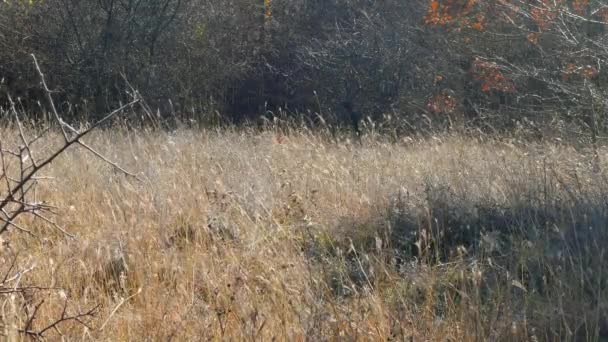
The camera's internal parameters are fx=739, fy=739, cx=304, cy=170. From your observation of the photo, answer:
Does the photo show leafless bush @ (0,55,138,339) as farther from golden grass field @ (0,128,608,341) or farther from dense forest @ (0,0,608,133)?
dense forest @ (0,0,608,133)

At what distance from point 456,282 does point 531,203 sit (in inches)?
36.7

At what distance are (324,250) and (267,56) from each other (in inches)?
498

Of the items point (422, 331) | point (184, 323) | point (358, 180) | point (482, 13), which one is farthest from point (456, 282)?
point (482, 13)

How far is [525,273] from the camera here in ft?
10.5

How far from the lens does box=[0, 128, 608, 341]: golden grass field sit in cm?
268

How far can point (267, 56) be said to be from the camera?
15836 mm

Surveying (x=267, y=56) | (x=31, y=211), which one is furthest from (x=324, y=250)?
(x=267, y=56)

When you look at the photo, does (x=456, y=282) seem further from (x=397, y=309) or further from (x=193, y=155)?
(x=193, y=155)

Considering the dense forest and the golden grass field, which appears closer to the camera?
the golden grass field

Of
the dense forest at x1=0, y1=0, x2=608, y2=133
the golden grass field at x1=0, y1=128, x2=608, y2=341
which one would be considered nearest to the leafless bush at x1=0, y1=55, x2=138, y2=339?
the golden grass field at x1=0, y1=128, x2=608, y2=341

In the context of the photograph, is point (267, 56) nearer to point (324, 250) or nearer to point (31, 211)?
point (324, 250)

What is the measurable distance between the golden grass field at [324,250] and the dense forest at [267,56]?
24.1ft

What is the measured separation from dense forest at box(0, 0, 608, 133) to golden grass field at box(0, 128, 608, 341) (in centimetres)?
736

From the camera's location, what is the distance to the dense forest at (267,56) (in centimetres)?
1309
